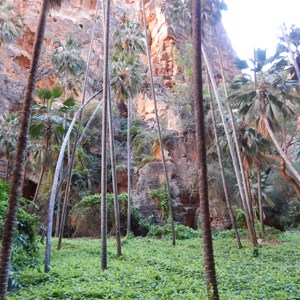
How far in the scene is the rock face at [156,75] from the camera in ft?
90.2

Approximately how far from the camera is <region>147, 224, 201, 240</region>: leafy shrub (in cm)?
2308

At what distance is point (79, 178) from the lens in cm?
2814

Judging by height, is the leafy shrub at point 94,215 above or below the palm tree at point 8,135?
below

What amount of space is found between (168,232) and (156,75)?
67.9ft

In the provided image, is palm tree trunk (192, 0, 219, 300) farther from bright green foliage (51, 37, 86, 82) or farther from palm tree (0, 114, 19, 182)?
palm tree (0, 114, 19, 182)

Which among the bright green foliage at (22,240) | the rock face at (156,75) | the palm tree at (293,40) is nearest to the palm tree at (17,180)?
the bright green foliage at (22,240)

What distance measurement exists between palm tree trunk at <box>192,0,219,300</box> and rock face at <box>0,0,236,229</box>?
1747cm

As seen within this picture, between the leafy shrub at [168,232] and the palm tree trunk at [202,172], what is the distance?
1772cm

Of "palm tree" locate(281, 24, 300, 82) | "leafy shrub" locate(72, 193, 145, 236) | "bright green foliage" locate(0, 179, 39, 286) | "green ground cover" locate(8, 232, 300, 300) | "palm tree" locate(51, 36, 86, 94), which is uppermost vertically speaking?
"palm tree" locate(51, 36, 86, 94)

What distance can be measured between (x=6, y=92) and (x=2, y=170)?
8828 mm

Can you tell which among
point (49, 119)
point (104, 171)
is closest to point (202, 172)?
point (104, 171)

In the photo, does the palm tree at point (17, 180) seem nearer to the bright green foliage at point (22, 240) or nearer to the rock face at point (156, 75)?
the bright green foliage at point (22, 240)

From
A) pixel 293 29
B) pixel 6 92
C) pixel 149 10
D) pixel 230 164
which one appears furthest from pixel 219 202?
pixel 149 10

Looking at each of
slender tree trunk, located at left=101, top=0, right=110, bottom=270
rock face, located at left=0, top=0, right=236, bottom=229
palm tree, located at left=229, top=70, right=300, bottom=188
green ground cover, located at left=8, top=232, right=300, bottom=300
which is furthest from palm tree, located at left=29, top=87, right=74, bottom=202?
rock face, located at left=0, top=0, right=236, bottom=229
